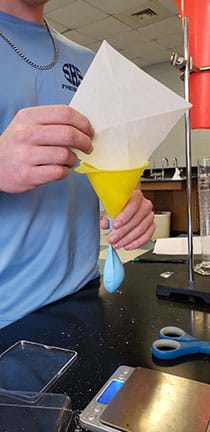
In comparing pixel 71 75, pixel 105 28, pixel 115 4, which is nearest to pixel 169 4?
pixel 115 4

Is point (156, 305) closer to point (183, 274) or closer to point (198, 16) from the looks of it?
point (183, 274)

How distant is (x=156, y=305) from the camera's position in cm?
66

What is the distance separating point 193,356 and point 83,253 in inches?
14.0

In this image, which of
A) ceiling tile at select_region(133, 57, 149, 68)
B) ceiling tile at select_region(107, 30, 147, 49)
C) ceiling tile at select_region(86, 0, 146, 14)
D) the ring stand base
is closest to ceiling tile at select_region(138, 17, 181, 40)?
ceiling tile at select_region(107, 30, 147, 49)

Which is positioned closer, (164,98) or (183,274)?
(164,98)

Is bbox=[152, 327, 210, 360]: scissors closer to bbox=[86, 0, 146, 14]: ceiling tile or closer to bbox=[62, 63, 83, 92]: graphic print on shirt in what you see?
bbox=[62, 63, 83, 92]: graphic print on shirt

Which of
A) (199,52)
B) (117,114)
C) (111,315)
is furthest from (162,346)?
(199,52)

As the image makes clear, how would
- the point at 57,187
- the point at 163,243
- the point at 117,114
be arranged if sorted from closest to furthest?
A: the point at 117,114 → the point at 57,187 → the point at 163,243

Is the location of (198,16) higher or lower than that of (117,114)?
higher

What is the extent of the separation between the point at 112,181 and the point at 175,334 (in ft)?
0.79

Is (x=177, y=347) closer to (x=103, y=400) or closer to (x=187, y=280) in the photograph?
(x=103, y=400)

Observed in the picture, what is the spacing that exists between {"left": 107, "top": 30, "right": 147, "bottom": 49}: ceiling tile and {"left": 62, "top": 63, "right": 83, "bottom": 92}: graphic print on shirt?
3704mm

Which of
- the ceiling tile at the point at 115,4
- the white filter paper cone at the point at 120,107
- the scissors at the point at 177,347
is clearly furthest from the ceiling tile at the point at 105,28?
the scissors at the point at 177,347

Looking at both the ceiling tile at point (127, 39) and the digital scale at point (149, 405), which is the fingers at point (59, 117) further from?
the ceiling tile at point (127, 39)
